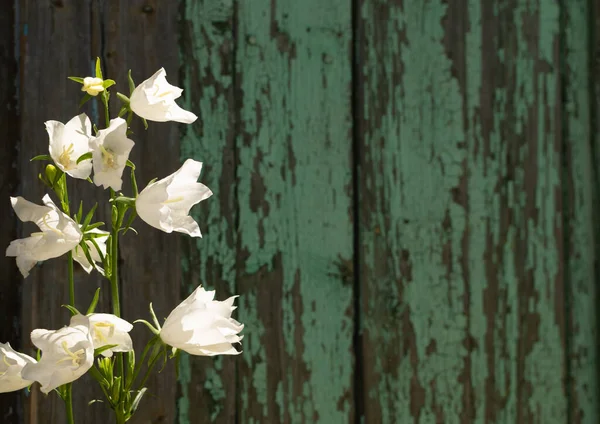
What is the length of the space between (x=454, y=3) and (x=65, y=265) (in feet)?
2.72

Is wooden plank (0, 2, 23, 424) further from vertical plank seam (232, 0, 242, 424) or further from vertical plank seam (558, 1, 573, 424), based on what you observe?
vertical plank seam (558, 1, 573, 424)

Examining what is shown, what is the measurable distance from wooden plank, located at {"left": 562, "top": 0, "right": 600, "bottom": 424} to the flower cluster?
828 millimetres

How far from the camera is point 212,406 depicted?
135 cm

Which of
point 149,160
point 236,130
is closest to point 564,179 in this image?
point 236,130

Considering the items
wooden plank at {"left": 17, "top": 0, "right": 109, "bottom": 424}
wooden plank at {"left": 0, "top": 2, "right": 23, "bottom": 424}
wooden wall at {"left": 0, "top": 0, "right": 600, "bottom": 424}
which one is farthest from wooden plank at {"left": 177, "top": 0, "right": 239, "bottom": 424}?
wooden plank at {"left": 0, "top": 2, "right": 23, "bottom": 424}

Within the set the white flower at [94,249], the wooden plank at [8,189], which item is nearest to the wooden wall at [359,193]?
the wooden plank at [8,189]

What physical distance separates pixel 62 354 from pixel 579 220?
101 cm

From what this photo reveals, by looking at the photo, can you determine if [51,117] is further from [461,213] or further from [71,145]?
[461,213]

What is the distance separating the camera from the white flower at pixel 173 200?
2.76ft

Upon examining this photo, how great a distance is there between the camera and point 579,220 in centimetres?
145

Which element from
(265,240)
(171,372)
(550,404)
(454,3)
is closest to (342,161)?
(265,240)

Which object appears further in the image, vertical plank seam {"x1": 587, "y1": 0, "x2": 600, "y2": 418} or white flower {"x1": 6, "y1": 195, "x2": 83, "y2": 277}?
vertical plank seam {"x1": 587, "y1": 0, "x2": 600, "y2": 418}

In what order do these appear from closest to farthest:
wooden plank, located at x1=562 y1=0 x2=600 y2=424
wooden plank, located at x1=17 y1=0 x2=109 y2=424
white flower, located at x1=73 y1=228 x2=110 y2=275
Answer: white flower, located at x1=73 y1=228 x2=110 y2=275 < wooden plank, located at x1=17 y1=0 x2=109 y2=424 < wooden plank, located at x1=562 y1=0 x2=600 y2=424

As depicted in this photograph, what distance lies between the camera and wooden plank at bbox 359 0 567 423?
140 cm
